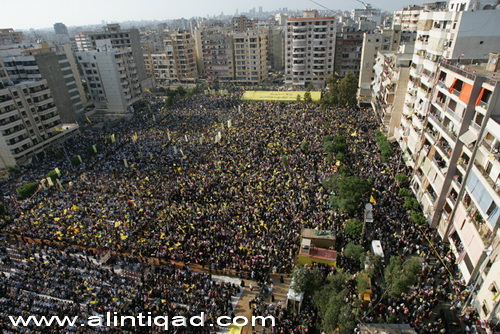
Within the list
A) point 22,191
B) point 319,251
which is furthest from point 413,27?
point 22,191

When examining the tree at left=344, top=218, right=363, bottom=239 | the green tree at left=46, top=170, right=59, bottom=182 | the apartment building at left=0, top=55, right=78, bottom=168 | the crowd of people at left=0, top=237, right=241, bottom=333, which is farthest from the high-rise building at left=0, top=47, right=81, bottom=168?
the tree at left=344, top=218, right=363, bottom=239

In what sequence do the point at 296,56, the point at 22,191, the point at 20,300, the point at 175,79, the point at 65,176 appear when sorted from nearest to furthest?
1. the point at 20,300
2. the point at 22,191
3. the point at 65,176
4. the point at 296,56
5. the point at 175,79

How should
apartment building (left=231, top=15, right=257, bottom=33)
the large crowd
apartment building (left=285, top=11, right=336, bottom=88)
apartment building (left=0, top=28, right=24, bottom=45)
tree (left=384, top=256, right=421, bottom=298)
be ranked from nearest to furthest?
tree (left=384, top=256, right=421, bottom=298) → the large crowd → apartment building (left=285, top=11, right=336, bottom=88) → apartment building (left=0, top=28, right=24, bottom=45) → apartment building (left=231, top=15, right=257, bottom=33)

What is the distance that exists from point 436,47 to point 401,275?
2315cm

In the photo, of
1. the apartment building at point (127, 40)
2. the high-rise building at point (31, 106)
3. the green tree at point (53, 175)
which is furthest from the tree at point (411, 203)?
the apartment building at point (127, 40)

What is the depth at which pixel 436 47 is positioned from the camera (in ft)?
91.1

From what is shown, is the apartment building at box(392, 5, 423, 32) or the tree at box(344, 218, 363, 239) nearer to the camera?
the tree at box(344, 218, 363, 239)

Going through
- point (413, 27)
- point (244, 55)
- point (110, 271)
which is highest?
point (413, 27)

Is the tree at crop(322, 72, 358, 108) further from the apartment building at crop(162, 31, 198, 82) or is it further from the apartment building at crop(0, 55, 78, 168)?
the apartment building at crop(162, 31, 198, 82)

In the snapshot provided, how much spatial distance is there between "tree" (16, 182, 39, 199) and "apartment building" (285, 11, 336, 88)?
61.1 m

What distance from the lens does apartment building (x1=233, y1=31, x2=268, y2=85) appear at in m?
80.2

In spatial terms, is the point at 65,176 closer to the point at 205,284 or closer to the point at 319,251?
the point at 205,284

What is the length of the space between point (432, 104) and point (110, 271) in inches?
1201

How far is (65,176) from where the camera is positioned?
36.2m
